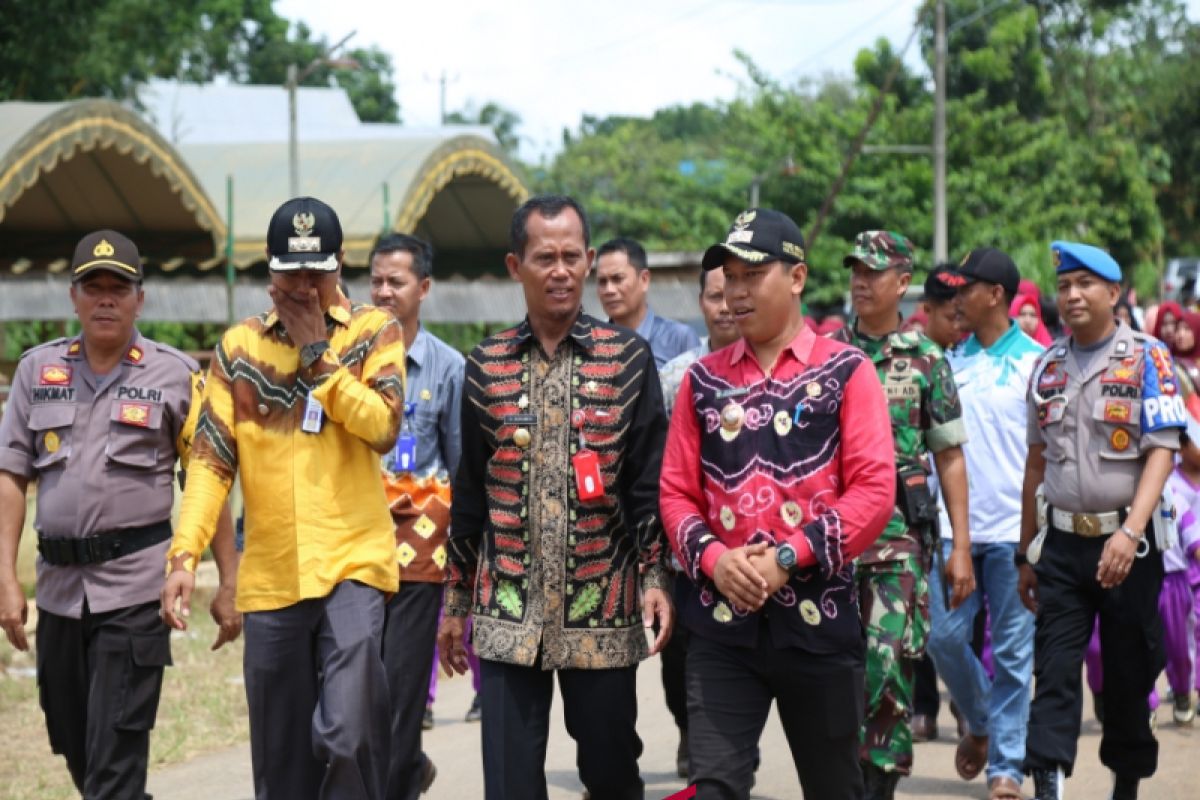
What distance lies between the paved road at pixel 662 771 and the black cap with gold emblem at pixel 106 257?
2.68 m

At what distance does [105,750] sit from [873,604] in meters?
2.85

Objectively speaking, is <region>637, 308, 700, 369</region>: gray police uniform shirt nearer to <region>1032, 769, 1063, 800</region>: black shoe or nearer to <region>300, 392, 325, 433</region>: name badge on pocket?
<region>1032, 769, 1063, 800</region>: black shoe

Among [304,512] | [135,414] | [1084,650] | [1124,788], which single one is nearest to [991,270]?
[1084,650]

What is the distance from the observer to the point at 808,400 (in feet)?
15.5

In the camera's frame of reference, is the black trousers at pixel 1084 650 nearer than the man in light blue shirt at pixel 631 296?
Yes

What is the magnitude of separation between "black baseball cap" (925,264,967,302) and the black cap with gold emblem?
3.84m

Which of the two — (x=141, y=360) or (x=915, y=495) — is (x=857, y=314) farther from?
(x=141, y=360)

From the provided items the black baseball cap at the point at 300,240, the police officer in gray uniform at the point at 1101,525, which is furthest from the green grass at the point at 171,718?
the police officer in gray uniform at the point at 1101,525

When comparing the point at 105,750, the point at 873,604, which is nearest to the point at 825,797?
the point at 873,604

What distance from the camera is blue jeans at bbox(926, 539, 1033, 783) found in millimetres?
7281

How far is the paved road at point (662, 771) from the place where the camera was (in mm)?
7559

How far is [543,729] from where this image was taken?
504 centimetres

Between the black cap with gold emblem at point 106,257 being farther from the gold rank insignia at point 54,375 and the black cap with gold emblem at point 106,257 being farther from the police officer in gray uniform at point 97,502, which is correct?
the gold rank insignia at point 54,375

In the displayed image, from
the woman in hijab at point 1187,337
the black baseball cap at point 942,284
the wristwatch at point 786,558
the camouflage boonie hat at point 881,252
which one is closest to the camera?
the wristwatch at point 786,558
